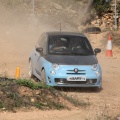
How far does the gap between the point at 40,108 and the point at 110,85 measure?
4.53 metres

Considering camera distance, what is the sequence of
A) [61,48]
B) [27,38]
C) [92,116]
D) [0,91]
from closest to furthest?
[92,116] → [0,91] → [61,48] → [27,38]

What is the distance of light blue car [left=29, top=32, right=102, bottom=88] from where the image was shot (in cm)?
1245

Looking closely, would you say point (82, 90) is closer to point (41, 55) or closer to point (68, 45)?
point (68, 45)

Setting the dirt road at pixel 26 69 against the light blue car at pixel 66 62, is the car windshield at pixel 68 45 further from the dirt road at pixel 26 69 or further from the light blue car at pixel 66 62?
the dirt road at pixel 26 69

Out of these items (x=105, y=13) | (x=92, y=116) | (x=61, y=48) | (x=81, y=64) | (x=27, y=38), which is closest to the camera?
(x=92, y=116)

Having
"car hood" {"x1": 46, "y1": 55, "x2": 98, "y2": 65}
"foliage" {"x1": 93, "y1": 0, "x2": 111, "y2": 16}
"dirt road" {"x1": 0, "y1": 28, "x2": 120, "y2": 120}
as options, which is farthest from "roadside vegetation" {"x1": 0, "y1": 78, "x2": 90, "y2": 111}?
"foliage" {"x1": 93, "y1": 0, "x2": 111, "y2": 16}

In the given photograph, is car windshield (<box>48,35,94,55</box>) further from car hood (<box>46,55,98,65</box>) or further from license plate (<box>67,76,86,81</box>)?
license plate (<box>67,76,86,81</box>)

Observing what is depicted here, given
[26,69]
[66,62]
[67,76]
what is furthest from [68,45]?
[26,69]

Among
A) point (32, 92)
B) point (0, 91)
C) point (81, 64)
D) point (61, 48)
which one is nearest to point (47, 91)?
point (32, 92)

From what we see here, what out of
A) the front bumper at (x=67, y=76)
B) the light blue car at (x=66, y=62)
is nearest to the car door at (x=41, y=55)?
the light blue car at (x=66, y=62)

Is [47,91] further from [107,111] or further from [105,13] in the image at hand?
[105,13]

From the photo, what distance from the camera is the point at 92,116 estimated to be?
9.09 metres

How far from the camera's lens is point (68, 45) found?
1359cm

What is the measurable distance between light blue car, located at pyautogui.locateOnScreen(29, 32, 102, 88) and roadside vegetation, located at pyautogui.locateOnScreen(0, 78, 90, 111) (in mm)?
1873
